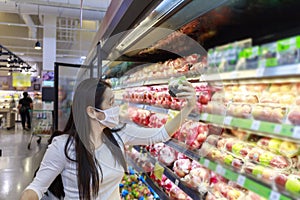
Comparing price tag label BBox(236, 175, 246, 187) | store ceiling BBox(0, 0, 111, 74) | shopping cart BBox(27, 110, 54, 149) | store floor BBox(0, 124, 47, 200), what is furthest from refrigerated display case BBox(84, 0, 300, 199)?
shopping cart BBox(27, 110, 54, 149)

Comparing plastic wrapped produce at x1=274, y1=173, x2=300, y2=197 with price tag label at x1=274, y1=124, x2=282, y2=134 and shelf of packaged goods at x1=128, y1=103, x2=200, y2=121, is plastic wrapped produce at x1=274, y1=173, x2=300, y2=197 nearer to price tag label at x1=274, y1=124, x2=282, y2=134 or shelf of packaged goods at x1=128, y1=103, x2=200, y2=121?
price tag label at x1=274, y1=124, x2=282, y2=134

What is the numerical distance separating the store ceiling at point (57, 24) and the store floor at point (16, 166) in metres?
2.69

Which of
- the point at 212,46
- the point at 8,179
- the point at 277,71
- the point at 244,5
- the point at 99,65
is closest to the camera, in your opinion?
the point at 277,71

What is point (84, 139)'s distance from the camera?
1.58 metres

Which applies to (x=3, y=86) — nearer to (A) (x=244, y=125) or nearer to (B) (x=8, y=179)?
(B) (x=8, y=179)

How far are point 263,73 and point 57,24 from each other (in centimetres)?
1302

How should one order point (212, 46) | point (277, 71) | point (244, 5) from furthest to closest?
point (212, 46), point (244, 5), point (277, 71)

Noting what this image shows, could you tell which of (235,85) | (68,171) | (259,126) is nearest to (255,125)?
(259,126)

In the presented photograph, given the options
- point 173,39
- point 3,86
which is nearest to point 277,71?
point 173,39

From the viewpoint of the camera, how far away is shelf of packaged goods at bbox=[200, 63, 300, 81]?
3.82 ft

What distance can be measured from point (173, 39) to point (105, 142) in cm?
97

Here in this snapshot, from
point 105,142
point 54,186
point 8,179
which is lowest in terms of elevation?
point 8,179

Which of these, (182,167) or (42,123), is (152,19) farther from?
(42,123)

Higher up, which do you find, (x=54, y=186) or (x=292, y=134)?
(x=292, y=134)
